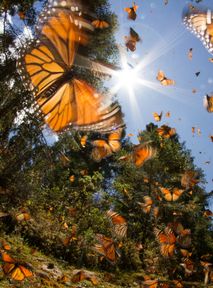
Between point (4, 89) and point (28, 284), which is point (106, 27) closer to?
point (4, 89)

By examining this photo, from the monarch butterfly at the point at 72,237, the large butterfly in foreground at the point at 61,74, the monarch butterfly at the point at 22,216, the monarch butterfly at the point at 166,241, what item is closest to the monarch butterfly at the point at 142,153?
the monarch butterfly at the point at 166,241

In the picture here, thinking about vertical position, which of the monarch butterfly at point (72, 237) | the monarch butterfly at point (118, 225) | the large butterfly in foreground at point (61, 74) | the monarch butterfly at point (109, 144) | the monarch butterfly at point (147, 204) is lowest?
the monarch butterfly at point (72, 237)

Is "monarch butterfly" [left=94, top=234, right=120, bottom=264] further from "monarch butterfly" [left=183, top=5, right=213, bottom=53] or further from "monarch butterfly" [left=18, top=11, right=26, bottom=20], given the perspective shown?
"monarch butterfly" [left=18, top=11, right=26, bottom=20]

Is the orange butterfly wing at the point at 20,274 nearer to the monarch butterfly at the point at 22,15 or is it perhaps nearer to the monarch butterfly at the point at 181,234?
the monarch butterfly at the point at 22,15

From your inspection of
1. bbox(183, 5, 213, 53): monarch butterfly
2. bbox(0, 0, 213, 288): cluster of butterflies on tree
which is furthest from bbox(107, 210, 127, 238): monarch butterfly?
bbox(183, 5, 213, 53): monarch butterfly

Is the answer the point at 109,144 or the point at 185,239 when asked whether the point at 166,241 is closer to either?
the point at 185,239

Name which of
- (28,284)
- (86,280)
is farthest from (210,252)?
(28,284)
